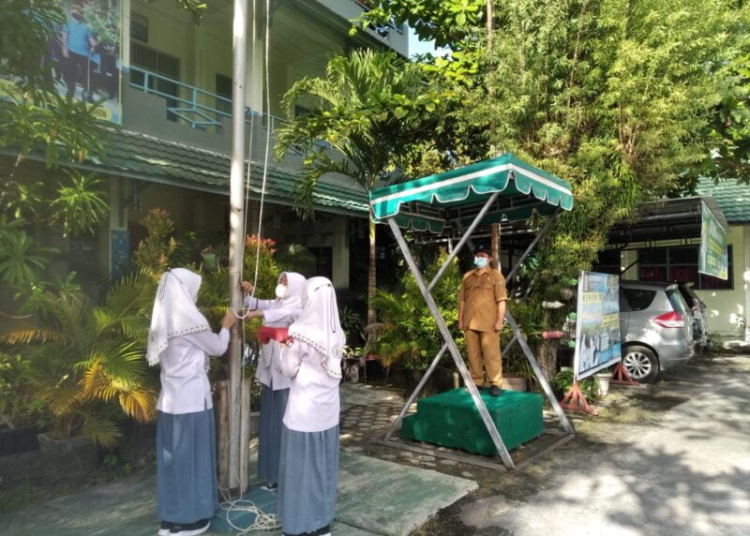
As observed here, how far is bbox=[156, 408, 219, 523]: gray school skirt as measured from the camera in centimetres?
336

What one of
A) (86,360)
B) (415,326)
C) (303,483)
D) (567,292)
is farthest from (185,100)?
(303,483)

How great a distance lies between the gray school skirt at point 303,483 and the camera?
3.21 metres

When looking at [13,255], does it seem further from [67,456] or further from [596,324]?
[596,324]

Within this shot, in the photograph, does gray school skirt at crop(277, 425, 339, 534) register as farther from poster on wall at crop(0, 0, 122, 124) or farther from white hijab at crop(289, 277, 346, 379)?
poster on wall at crop(0, 0, 122, 124)

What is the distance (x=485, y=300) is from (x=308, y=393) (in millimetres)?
2827

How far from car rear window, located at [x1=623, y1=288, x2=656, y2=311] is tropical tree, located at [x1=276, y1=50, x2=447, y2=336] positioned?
4.01 metres

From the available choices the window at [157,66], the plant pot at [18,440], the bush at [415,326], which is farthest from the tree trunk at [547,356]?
the window at [157,66]

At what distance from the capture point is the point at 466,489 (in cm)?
420

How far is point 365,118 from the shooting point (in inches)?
294

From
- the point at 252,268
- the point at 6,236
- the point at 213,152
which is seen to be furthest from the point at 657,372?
the point at 6,236

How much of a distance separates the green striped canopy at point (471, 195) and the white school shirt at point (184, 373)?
218cm

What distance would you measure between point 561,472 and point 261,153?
7.19 meters

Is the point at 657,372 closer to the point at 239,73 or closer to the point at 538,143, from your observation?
the point at 538,143

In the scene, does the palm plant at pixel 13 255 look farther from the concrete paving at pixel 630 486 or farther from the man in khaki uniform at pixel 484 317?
the man in khaki uniform at pixel 484 317
